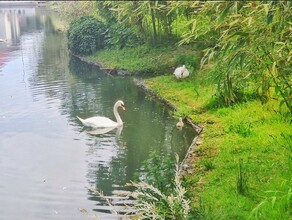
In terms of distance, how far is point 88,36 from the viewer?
798 inches

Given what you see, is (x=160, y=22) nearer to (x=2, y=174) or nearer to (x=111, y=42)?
(x=111, y=42)

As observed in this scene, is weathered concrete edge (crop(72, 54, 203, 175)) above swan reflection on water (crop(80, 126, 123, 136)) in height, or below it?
above

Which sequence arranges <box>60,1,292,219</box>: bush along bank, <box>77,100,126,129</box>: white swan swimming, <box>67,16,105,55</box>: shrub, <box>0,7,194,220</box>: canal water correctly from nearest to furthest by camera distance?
<box>60,1,292,219</box>: bush along bank → <box>0,7,194,220</box>: canal water → <box>77,100,126,129</box>: white swan swimming → <box>67,16,105,55</box>: shrub

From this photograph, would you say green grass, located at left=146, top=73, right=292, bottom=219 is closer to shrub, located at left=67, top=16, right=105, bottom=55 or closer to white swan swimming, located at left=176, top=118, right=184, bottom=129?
white swan swimming, located at left=176, top=118, right=184, bottom=129

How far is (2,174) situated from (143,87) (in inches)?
274

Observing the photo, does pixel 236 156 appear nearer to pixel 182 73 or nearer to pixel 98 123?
pixel 98 123

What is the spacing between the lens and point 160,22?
61.5 ft

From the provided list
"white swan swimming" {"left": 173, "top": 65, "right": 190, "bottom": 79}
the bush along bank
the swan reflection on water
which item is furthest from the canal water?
"white swan swimming" {"left": 173, "top": 65, "right": 190, "bottom": 79}

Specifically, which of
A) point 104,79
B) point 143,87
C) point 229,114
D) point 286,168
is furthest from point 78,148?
point 104,79

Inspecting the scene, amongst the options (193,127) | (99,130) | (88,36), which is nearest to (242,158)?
(193,127)

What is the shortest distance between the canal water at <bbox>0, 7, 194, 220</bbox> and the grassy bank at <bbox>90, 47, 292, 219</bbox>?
768 mm

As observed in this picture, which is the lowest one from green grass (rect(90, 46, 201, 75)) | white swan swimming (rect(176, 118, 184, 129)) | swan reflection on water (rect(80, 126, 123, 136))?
swan reflection on water (rect(80, 126, 123, 136))

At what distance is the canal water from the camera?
7352 millimetres

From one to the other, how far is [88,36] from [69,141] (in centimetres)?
1093
